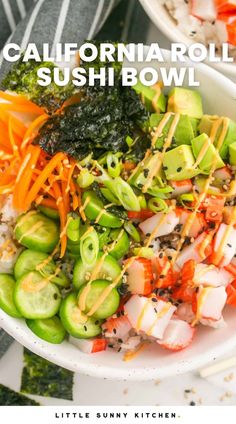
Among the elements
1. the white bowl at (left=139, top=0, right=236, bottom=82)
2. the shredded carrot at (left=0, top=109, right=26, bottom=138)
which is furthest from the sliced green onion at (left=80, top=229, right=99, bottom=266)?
the white bowl at (left=139, top=0, right=236, bottom=82)

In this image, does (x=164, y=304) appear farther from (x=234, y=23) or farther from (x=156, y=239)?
(x=234, y=23)

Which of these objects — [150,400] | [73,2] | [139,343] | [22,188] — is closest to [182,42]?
[73,2]

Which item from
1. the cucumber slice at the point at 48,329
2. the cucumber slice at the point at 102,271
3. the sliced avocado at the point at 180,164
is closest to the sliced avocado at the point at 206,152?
the sliced avocado at the point at 180,164

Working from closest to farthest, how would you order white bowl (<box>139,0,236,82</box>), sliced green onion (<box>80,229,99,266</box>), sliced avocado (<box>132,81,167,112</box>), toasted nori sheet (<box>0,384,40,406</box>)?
sliced green onion (<box>80,229,99,266</box>) → sliced avocado (<box>132,81,167,112</box>) → white bowl (<box>139,0,236,82</box>) → toasted nori sheet (<box>0,384,40,406</box>)

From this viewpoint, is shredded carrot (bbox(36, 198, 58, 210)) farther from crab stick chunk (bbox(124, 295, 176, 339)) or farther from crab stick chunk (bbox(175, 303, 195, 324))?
crab stick chunk (bbox(175, 303, 195, 324))

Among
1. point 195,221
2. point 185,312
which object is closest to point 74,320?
point 185,312

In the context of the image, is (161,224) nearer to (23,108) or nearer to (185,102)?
(185,102)

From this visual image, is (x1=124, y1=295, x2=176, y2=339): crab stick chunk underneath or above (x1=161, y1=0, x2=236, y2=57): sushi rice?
underneath
